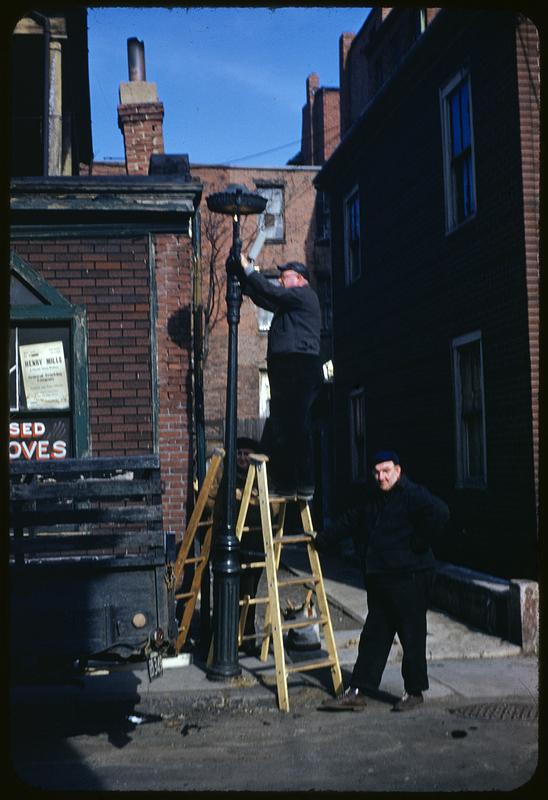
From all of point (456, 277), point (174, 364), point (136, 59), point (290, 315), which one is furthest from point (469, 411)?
point (136, 59)

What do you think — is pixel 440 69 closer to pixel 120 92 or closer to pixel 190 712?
pixel 120 92

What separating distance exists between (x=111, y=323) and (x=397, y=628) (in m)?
4.62

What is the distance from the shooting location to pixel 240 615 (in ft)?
27.8

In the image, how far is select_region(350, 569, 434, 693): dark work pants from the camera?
22.5 feet

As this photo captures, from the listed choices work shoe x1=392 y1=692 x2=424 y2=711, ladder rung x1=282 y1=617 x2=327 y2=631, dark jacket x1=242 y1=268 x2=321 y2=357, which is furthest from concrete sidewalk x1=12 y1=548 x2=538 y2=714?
dark jacket x1=242 y1=268 x2=321 y2=357

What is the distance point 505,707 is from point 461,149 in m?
7.56

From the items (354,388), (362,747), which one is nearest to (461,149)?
(354,388)

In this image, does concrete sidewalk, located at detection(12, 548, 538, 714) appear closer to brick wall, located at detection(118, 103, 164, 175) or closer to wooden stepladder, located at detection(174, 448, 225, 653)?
wooden stepladder, located at detection(174, 448, 225, 653)

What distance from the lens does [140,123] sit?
13.4 m

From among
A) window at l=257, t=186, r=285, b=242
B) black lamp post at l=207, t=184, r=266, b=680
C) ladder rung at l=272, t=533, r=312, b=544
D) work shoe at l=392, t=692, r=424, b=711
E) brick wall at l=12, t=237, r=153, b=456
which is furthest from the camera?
window at l=257, t=186, r=285, b=242

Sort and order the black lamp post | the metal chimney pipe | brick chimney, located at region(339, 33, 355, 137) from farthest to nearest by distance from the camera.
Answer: brick chimney, located at region(339, 33, 355, 137)
the metal chimney pipe
the black lamp post

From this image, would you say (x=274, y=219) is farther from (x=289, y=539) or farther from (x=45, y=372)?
(x=289, y=539)

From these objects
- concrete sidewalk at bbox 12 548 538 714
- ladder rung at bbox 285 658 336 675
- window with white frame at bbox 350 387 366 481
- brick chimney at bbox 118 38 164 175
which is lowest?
concrete sidewalk at bbox 12 548 538 714

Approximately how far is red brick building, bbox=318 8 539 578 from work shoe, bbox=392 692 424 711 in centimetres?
311
